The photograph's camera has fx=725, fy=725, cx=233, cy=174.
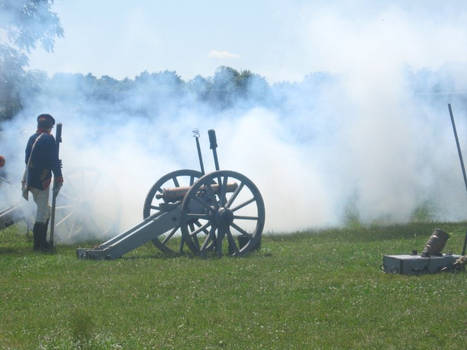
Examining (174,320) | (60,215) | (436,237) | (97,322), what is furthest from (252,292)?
(60,215)

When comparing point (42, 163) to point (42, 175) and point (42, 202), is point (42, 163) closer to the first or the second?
point (42, 175)

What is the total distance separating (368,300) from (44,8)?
8478 mm

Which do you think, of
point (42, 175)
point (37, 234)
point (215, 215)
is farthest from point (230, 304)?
point (42, 175)

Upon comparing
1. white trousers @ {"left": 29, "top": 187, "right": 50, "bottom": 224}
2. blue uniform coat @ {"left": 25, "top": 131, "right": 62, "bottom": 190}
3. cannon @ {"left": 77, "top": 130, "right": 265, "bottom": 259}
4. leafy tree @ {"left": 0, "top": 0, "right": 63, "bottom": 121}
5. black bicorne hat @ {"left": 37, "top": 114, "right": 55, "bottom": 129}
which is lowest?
cannon @ {"left": 77, "top": 130, "right": 265, "bottom": 259}

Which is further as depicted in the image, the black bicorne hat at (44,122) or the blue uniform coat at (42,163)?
the black bicorne hat at (44,122)

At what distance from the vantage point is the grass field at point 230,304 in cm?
502

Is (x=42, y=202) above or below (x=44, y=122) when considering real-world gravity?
below

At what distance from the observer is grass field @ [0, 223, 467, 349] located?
197 inches

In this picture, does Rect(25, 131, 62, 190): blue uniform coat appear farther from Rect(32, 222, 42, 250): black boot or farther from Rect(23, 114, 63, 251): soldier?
Rect(32, 222, 42, 250): black boot

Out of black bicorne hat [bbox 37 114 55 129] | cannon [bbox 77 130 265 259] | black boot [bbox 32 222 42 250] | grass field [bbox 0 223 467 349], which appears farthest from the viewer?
black bicorne hat [bbox 37 114 55 129]

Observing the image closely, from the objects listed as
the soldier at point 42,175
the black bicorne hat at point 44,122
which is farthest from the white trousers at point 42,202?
the black bicorne hat at point 44,122

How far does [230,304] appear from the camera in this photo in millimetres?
6062

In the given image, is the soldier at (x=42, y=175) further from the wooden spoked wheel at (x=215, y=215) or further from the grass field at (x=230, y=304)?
the wooden spoked wheel at (x=215, y=215)

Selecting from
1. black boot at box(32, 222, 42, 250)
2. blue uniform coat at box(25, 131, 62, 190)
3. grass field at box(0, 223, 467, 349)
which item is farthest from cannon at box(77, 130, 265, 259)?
blue uniform coat at box(25, 131, 62, 190)
